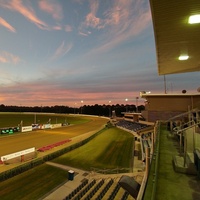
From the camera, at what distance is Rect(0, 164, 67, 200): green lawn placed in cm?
1342

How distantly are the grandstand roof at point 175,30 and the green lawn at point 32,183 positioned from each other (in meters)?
12.8

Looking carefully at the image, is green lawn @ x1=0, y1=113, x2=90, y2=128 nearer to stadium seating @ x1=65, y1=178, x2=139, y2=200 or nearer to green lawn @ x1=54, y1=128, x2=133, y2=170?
green lawn @ x1=54, y1=128, x2=133, y2=170

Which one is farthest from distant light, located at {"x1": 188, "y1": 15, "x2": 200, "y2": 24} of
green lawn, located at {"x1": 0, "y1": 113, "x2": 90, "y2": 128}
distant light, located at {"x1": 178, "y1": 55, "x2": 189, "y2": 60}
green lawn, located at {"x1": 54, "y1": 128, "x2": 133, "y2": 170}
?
green lawn, located at {"x1": 0, "y1": 113, "x2": 90, "y2": 128}

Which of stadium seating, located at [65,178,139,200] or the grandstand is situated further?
stadium seating, located at [65,178,139,200]

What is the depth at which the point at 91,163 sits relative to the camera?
67.8ft

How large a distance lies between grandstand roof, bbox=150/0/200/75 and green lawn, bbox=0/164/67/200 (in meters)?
12.8

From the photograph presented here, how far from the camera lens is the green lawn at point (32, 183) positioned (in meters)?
13.4

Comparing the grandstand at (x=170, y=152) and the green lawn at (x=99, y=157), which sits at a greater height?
the grandstand at (x=170, y=152)

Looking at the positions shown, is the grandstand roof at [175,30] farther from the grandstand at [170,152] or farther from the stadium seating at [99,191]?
the stadium seating at [99,191]

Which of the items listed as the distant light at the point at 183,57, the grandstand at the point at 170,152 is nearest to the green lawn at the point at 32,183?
the grandstand at the point at 170,152

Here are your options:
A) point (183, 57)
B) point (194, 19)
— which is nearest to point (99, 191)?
point (183, 57)

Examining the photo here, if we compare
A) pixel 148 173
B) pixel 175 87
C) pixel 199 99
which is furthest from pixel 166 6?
pixel 175 87

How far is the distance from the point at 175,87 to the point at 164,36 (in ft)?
185

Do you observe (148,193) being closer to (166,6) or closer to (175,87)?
(166,6)
